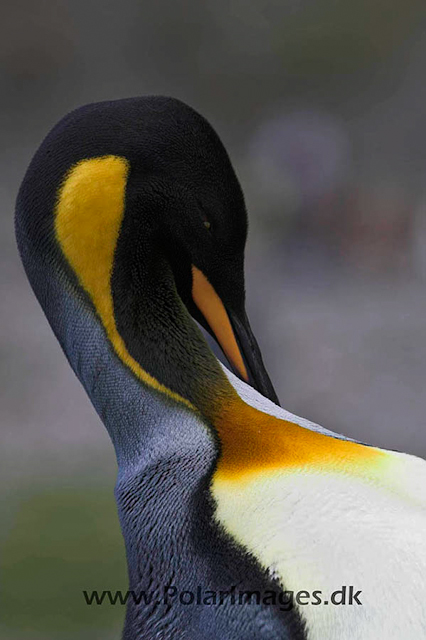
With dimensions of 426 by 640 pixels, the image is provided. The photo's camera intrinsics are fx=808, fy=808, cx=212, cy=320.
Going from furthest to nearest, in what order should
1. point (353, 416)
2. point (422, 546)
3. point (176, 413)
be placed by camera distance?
point (353, 416) → point (176, 413) → point (422, 546)

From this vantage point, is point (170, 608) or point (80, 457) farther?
point (80, 457)

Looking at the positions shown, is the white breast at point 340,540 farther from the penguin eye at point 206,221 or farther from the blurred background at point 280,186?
the blurred background at point 280,186

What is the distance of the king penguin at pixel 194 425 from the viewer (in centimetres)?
51

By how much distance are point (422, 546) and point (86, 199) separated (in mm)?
344

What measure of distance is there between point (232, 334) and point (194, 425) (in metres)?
0.12

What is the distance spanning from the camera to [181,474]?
1.93 feet

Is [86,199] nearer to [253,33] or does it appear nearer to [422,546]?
[422,546]

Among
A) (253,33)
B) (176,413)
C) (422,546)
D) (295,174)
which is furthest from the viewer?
(253,33)

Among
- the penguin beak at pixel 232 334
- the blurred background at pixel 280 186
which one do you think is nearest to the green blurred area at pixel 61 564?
the blurred background at pixel 280 186

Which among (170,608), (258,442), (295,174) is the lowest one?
(170,608)

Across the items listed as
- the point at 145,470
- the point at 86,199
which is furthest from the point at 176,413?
the point at 86,199

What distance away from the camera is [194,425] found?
61cm

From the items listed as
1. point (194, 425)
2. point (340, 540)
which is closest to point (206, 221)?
point (194, 425)

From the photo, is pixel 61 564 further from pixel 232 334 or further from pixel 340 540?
pixel 340 540
